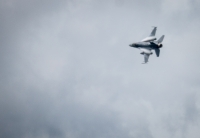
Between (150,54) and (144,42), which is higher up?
(144,42)

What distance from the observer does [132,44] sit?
85312mm

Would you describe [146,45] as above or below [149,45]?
above

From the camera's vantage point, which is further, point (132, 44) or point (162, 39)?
point (132, 44)

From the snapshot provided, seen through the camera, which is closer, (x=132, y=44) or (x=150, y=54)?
(x=150, y=54)

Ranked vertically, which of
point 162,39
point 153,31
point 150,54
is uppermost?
point 153,31

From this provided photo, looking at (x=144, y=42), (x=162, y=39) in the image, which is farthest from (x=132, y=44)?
(x=162, y=39)

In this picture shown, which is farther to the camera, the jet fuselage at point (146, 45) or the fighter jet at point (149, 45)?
the jet fuselage at point (146, 45)

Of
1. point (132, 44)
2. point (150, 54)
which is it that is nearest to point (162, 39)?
point (150, 54)

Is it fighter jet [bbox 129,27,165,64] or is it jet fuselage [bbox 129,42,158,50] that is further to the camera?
jet fuselage [bbox 129,42,158,50]

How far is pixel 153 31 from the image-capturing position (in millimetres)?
82938

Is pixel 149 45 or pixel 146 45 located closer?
pixel 149 45

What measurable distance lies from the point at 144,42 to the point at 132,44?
6.40m

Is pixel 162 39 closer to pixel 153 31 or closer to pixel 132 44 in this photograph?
pixel 153 31

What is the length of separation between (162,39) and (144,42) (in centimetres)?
802
